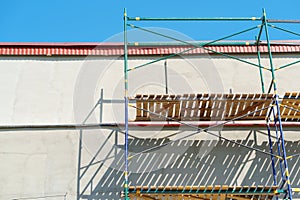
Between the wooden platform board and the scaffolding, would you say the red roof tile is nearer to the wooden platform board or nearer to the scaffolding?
the scaffolding

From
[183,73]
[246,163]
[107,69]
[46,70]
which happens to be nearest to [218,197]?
[246,163]

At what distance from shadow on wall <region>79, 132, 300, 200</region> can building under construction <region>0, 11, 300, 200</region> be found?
2 centimetres

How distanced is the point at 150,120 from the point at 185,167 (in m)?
1.19

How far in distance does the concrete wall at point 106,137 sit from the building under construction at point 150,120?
0.02 m

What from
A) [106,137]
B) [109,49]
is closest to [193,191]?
[106,137]

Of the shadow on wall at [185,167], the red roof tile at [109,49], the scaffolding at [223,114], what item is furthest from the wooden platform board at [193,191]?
the red roof tile at [109,49]

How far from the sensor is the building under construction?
30.5 feet

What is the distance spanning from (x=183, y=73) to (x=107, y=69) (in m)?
1.70

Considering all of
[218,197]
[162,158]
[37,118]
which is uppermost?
[37,118]

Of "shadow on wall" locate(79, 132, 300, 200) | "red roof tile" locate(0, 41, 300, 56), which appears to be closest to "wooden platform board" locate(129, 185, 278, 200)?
"shadow on wall" locate(79, 132, 300, 200)

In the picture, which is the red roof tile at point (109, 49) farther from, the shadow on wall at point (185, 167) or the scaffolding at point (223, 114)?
the shadow on wall at point (185, 167)

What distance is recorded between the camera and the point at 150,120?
9.92m

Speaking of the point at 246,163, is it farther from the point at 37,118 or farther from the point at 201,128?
the point at 37,118

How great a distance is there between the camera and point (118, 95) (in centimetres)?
1063
